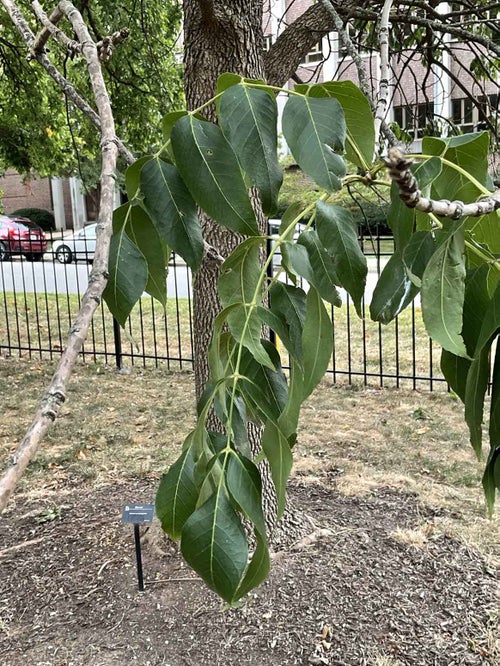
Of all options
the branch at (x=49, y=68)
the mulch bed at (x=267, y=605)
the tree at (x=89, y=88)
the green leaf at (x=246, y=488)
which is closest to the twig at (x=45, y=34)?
the branch at (x=49, y=68)

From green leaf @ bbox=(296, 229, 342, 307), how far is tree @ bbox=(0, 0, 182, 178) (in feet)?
17.3

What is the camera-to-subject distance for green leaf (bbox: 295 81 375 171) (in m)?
1.03

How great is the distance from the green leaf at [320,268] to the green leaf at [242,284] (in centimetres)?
8

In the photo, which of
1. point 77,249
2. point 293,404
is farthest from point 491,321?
point 77,249

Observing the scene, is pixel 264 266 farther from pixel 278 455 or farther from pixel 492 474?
pixel 492 474

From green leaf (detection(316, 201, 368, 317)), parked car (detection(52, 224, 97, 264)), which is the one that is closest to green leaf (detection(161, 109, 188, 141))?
green leaf (detection(316, 201, 368, 317))

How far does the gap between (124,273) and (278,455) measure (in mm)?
374

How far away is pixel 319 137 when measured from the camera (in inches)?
37.2

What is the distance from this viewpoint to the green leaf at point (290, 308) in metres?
1.10

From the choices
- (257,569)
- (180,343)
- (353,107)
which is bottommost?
(180,343)

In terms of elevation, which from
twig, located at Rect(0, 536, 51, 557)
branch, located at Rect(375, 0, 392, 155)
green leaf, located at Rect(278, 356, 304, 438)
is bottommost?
twig, located at Rect(0, 536, 51, 557)

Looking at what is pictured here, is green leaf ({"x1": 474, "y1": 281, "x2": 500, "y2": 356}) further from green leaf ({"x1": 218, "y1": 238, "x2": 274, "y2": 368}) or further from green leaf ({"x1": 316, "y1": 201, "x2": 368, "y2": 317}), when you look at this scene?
green leaf ({"x1": 218, "y1": 238, "x2": 274, "y2": 368})

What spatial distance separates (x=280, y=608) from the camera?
2.82 meters

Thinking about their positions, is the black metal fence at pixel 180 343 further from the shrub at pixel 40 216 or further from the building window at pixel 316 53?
the shrub at pixel 40 216
